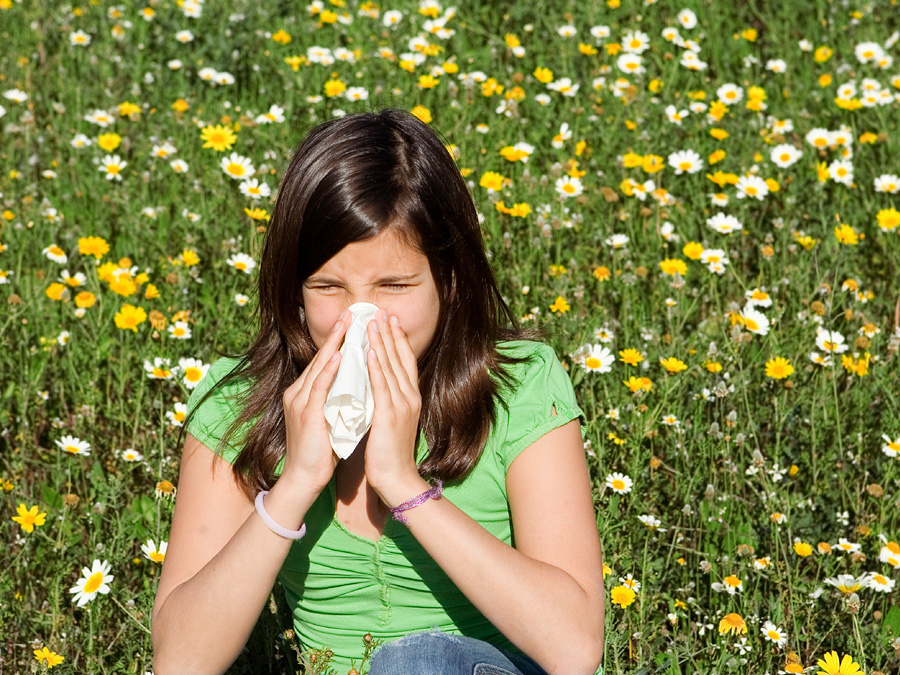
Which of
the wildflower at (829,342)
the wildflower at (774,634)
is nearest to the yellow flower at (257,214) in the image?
the wildflower at (829,342)

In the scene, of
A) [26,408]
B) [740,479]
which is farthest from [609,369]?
[26,408]

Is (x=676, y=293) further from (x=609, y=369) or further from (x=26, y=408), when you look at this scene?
(x=26, y=408)

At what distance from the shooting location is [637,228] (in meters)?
3.62

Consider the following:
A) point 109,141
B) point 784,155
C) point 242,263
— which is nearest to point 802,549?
point 242,263

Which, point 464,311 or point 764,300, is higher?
point 464,311

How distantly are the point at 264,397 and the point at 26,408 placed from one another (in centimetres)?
113

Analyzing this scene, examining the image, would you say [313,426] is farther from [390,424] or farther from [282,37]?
[282,37]

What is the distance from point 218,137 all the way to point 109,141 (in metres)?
0.42

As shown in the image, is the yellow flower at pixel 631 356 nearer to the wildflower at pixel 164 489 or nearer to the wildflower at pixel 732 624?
the wildflower at pixel 732 624

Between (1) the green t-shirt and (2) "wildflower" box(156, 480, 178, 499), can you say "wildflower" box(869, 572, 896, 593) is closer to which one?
(1) the green t-shirt

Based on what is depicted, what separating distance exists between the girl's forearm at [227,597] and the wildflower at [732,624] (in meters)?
0.87

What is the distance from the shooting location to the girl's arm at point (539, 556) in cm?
168

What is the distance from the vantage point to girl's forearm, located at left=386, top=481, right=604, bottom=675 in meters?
1.67

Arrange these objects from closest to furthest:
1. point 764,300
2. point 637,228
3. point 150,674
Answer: point 150,674 < point 764,300 < point 637,228
